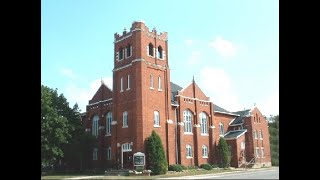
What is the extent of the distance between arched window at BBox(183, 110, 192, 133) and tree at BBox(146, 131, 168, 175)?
4897mm

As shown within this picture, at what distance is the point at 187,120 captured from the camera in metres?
33.4

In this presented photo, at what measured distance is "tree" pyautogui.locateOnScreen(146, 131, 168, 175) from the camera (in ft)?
90.4

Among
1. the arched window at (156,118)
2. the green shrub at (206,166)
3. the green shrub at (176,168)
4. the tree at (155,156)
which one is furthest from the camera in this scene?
the green shrub at (206,166)

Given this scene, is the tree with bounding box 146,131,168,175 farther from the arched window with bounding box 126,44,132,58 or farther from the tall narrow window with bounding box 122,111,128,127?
the arched window with bounding box 126,44,132,58

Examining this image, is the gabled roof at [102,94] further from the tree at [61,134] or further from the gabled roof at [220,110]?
the gabled roof at [220,110]

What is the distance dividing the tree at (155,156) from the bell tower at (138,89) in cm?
61

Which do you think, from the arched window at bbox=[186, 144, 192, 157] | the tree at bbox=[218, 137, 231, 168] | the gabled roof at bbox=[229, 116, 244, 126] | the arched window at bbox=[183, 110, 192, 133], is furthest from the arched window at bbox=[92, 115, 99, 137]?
the gabled roof at bbox=[229, 116, 244, 126]

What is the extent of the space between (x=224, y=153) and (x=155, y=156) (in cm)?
927

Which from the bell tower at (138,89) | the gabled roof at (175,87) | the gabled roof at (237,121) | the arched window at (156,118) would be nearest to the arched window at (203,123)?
the gabled roof at (175,87)

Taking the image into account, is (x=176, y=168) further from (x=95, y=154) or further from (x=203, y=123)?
(x=95, y=154)

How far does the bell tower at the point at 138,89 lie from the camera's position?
95.9 ft
